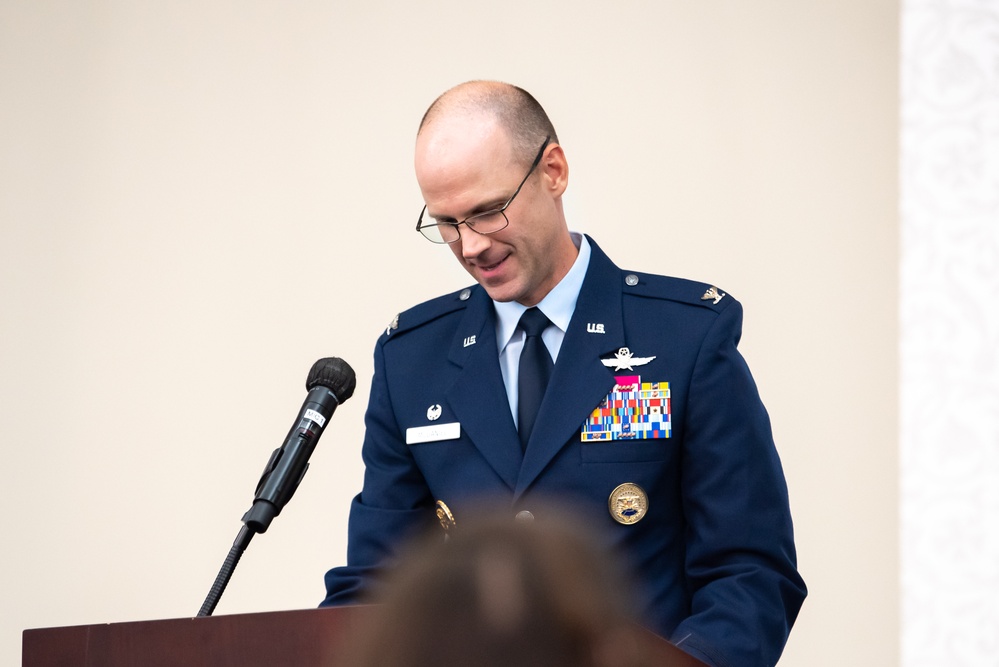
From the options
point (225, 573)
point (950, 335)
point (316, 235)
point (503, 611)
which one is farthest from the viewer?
point (316, 235)

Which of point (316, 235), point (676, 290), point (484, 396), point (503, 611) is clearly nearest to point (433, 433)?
point (484, 396)

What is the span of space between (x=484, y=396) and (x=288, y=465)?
41 centimetres

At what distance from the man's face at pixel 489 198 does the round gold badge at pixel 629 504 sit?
1.05 ft

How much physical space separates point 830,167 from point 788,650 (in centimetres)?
112

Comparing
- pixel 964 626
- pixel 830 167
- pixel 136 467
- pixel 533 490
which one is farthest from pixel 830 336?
pixel 136 467

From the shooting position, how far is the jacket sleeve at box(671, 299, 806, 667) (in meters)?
1.40

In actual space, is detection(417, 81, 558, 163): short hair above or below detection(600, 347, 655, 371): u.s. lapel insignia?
above

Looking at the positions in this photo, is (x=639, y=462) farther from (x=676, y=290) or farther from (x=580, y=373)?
(x=676, y=290)

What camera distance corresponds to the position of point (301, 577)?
Result: 9.29ft

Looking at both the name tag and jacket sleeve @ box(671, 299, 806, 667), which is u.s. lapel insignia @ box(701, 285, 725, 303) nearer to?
jacket sleeve @ box(671, 299, 806, 667)

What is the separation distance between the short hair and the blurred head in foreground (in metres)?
1.17

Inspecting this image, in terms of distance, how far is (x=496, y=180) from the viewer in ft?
5.26

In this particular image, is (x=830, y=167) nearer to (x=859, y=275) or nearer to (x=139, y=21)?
(x=859, y=275)

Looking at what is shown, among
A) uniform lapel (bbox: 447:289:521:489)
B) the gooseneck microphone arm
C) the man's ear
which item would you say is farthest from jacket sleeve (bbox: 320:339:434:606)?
the man's ear
